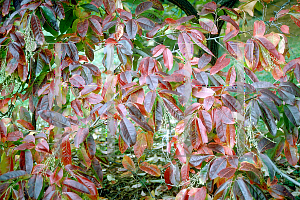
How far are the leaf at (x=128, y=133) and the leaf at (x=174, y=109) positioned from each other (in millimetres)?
132

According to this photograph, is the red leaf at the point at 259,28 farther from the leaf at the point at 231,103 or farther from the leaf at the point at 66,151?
the leaf at the point at 66,151

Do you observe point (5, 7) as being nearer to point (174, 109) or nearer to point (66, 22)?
point (66, 22)

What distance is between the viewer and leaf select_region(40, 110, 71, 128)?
30.7 inches

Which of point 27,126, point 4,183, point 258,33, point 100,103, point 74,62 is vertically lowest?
point 4,183

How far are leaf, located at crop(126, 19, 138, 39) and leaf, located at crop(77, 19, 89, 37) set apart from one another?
0.59 feet

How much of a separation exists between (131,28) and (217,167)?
56cm

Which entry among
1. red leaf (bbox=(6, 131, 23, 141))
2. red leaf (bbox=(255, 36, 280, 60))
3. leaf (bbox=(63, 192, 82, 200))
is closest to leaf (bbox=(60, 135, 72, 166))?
leaf (bbox=(63, 192, 82, 200))

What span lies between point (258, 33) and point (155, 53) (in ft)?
1.34

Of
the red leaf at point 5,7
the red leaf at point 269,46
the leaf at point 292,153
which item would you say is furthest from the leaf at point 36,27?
the leaf at point 292,153

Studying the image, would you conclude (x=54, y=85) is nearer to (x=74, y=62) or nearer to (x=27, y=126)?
(x=74, y=62)

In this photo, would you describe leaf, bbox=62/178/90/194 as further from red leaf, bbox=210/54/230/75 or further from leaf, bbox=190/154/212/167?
red leaf, bbox=210/54/230/75

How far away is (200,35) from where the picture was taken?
2.64 feet

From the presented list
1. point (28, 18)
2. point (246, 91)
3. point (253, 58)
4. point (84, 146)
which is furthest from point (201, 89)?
point (28, 18)

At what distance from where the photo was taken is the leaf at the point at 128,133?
0.73 m
